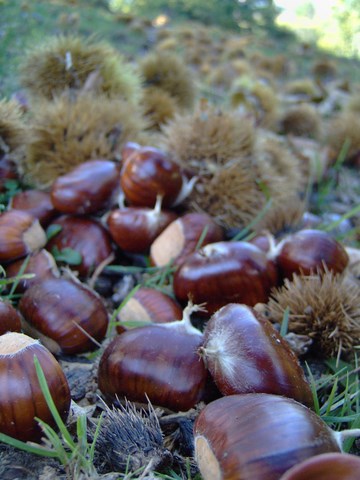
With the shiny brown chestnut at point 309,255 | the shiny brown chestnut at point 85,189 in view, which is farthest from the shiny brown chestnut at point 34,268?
the shiny brown chestnut at point 309,255

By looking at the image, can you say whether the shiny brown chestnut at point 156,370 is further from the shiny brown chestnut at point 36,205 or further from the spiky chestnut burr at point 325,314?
the shiny brown chestnut at point 36,205

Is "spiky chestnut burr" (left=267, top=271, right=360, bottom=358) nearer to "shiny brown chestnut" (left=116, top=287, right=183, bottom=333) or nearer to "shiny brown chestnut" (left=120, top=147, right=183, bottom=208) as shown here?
"shiny brown chestnut" (left=116, top=287, right=183, bottom=333)

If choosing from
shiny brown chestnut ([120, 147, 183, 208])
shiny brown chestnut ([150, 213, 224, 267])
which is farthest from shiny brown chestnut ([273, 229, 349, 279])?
shiny brown chestnut ([120, 147, 183, 208])

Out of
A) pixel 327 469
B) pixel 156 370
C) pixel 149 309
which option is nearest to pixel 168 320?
pixel 149 309

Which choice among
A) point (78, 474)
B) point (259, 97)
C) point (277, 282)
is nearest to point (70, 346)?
point (78, 474)

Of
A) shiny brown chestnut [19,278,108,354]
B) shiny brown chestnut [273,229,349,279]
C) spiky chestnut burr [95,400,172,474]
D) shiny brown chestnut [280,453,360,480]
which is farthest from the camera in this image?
shiny brown chestnut [273,229,349,279]

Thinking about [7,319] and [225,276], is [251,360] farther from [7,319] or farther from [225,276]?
[7,319]

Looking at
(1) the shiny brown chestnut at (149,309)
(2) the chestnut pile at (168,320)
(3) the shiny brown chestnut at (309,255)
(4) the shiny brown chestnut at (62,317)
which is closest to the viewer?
(2) the chestnut pile at (168,320)

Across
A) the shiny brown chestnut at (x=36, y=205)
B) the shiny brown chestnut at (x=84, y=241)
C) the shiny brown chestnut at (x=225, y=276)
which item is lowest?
the shiny brown chestnut at (x=84, y=241)
